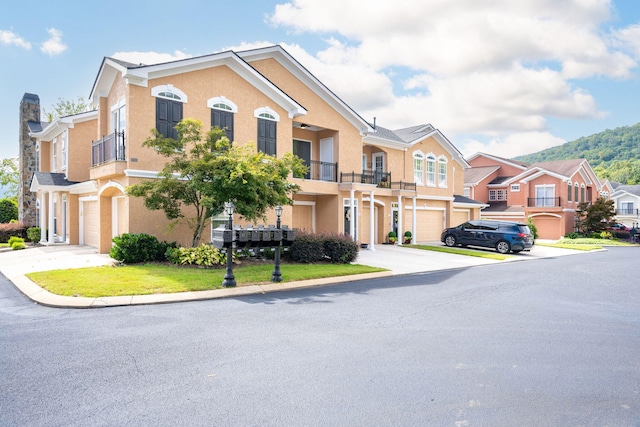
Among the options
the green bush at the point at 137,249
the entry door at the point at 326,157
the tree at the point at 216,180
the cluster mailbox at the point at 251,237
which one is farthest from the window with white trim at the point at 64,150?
the cluster mailbox at the point at 251,237

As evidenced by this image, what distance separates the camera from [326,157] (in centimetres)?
2247

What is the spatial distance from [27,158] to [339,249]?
2236 cm

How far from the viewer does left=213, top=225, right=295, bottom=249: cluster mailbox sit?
10141 mm

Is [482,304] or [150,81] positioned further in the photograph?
[150,81]

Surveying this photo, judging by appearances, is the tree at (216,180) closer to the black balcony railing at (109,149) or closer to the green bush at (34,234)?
the black balcony railing at (109,149)

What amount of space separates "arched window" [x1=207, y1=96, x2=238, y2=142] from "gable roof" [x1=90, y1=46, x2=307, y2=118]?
1270mm

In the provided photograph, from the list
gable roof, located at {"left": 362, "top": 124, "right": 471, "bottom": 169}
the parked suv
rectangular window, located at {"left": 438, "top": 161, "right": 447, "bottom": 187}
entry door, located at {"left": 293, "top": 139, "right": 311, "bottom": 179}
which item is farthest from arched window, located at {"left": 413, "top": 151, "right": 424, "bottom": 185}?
entry door, located at {"left": 293, "top": 139, "right": 311, "bottom": 179}

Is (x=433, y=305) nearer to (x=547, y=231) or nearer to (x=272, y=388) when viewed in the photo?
(x=272, y=388)

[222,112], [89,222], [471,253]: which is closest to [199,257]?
[222,112]

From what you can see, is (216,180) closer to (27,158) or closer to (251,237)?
(251,237)

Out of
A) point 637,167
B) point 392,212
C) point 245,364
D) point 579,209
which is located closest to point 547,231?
point 579,209

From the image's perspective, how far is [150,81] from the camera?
15.0 metres

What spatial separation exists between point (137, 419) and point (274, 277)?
23.6ft

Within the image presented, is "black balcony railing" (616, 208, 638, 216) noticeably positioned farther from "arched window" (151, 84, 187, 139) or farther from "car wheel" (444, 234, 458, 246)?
"arched window" (151, 84, 187, 139)
